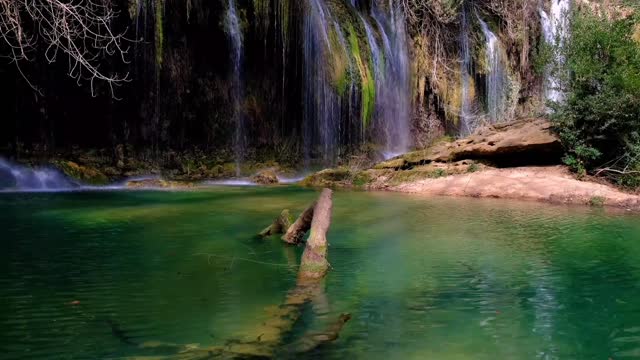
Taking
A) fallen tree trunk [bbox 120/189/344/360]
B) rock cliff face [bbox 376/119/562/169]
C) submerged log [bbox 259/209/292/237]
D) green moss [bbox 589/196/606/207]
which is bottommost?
fallen tree trunk [bbox 120/189/344/360]

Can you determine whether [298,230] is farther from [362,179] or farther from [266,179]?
[266,179]

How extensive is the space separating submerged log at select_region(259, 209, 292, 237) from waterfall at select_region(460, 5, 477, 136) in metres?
16.4

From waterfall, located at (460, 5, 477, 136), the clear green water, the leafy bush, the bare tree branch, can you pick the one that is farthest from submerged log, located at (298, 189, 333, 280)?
waterfall, located at (460, 5, 477, 136)

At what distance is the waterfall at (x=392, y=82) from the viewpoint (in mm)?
19766

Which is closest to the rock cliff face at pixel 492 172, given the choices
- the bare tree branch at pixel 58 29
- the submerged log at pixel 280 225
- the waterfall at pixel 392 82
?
the waterfall at pixel 392 82

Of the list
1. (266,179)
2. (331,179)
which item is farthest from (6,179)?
(331,179)

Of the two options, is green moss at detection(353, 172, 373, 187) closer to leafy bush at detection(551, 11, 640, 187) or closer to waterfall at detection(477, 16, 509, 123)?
leafy bush at detection(551, 11, 640, 187)

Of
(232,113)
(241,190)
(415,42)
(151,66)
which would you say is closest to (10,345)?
(241,190)

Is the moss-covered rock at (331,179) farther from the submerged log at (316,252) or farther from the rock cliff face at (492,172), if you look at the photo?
the submerged log at (316,252)

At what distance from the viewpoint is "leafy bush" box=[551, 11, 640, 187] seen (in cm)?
1266

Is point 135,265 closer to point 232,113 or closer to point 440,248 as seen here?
point 440,248

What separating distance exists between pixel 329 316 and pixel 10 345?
2076mm

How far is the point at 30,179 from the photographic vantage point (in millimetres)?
14406

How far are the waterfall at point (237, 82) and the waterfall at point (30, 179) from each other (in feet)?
15.8
